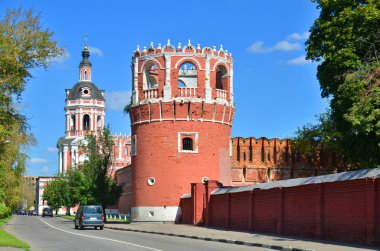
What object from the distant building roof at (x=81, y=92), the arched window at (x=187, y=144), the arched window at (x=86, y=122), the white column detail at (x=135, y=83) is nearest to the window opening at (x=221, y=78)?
the arched window at (x=187, y=144)

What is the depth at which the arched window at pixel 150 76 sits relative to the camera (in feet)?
163

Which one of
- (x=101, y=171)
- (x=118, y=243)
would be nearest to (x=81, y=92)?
(x=101, y=171)

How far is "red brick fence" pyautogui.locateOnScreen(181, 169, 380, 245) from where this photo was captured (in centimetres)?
2316

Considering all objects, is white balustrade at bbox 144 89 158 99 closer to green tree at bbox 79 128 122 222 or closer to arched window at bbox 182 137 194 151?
arched window at bbox 182 137 194 151

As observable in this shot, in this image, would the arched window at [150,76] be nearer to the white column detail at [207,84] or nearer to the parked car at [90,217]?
the white column detail at [207,84]

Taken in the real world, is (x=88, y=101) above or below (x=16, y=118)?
above

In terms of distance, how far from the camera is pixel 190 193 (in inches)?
1833

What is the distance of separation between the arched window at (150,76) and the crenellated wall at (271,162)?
8192 millimetres

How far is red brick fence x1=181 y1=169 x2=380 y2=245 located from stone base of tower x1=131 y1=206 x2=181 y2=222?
5802 millimetres

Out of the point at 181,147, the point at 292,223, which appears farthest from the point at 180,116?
the point at 292,223

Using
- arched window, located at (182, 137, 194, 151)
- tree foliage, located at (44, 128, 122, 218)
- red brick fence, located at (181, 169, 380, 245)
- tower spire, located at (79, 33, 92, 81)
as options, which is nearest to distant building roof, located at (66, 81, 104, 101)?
tower spire, located at (79, 33, 92, 81)

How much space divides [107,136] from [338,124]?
103ft

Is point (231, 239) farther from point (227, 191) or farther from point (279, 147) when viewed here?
point (279, 147)

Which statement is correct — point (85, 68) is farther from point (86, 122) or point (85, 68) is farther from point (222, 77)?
point (222, 77)
